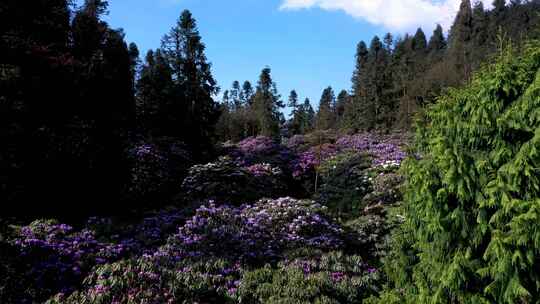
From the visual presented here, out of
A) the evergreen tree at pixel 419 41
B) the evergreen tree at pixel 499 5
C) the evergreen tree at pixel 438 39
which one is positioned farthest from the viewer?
the evergreen tree at pixel 438 39

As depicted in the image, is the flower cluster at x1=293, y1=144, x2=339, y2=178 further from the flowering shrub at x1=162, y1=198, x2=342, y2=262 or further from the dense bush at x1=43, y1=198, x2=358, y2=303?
the flowering shrub at x1=162, y1=198, x2=342, y2=262

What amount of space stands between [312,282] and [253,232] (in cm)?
285

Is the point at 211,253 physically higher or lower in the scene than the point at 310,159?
lower

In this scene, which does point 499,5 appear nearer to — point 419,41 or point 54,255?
point 419,41

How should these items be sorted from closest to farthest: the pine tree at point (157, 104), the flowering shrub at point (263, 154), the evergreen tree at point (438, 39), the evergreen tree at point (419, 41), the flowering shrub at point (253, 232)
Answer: the flowering shrub at point (253, 232)
the flowering shrub at point (263, 154)
the pine tree at point (157, 104)
the evergreen tree at point (419, 41)
the evergreen tree at point (438, 39)

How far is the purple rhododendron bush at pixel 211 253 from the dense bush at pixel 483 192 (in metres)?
1.50

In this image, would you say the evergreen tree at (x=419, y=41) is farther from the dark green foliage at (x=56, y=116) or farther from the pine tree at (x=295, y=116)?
the dark green foliage at (x=56, y=116)

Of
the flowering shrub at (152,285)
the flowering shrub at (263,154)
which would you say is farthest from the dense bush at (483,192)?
the flowering shrub at (263,154)

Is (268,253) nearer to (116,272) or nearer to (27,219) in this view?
(116,272)

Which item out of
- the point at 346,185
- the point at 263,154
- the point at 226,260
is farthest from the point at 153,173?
the point at 226,260

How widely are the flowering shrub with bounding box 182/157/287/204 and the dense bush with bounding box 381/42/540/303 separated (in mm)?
10154

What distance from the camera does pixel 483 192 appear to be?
409 centimetres

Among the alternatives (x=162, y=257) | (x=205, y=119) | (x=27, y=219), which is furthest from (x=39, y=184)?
(x=205, y=119)

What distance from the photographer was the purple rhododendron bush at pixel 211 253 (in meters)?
7.13
